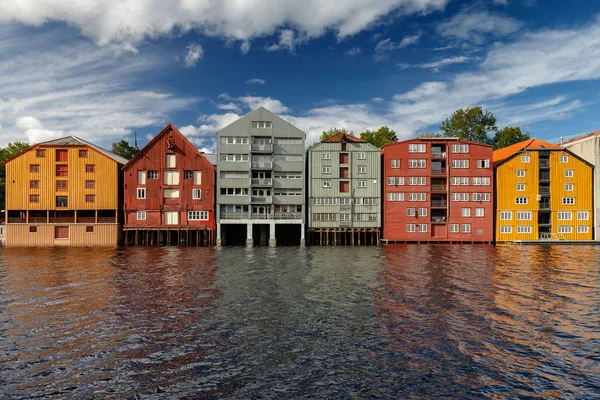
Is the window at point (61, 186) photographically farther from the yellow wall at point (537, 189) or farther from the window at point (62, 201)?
the yellow wall at point (537, 189)

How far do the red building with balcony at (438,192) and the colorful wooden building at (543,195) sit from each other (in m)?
2.66

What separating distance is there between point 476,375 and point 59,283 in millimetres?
31821

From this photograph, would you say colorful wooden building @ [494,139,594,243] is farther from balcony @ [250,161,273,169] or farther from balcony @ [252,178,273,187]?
balcony @ [250,161,273,169]

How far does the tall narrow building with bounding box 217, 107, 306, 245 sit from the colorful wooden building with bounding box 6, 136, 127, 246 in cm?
2042

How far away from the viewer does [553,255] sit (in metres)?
52.2

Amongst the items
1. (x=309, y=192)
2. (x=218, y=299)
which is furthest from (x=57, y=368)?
(x=309, y=192)

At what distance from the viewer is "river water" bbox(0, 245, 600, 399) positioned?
1423 centimetres

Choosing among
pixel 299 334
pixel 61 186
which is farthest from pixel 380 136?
pixel 299 334

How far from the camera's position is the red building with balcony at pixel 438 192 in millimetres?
68812

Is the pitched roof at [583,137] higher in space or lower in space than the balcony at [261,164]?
higher

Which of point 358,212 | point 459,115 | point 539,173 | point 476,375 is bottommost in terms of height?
point 476,375

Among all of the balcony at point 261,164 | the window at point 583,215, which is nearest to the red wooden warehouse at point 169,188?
the balcony at point 261,164

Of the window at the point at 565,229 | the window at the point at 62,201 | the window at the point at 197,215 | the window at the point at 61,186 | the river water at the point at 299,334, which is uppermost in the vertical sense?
the window at the point at 61,186

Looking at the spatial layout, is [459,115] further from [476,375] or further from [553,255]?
[476,375]
